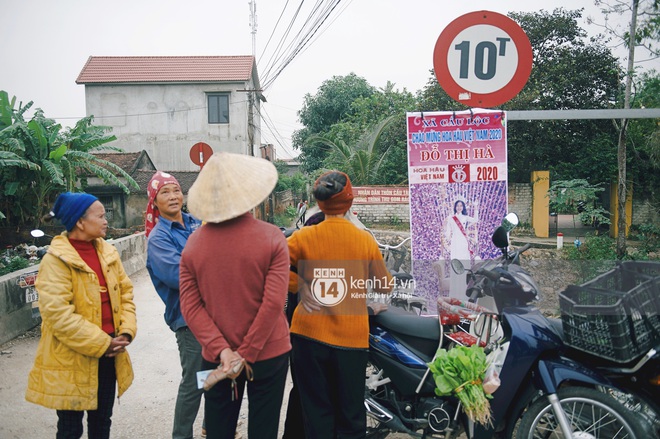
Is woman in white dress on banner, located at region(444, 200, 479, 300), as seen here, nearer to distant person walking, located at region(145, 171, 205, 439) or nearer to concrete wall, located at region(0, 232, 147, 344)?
distant person walking, located at region(145, 171, 205, 439)

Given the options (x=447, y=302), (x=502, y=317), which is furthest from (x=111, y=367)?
(x=502, y=317)

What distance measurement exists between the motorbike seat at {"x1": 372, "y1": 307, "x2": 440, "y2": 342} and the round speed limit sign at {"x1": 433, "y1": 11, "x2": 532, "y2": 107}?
1.65 metres

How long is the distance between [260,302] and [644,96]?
13151 mm

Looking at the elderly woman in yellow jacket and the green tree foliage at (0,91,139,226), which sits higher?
the green tree foliage at (0,91,139,226)

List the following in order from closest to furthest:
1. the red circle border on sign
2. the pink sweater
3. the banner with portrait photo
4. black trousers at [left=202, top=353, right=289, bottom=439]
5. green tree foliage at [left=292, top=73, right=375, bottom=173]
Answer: the pink sweater, black trousers at [left=202, top=353, right=289, bottom=439], the banner with portrait photo, the red circle border on sign, green tree foliage at [left=292, top=73, right=375, bottom=173]

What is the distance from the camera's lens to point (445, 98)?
16.8 meters

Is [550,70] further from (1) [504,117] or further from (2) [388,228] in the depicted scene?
(1) [504,117]

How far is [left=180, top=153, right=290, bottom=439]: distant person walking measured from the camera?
2055mm

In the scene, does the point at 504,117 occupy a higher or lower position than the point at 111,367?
higher

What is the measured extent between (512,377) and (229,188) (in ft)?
5.71

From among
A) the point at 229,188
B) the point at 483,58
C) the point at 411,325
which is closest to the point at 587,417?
the point at 411,325

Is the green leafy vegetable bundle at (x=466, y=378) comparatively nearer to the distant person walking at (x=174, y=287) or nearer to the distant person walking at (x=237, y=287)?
the distant person walking at (x=237, y=287)

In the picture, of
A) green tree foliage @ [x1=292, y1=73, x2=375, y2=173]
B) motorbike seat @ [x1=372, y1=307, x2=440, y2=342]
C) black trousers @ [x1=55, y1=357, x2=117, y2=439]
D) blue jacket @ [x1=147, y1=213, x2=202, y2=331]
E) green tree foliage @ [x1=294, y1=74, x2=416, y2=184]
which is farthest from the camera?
green tree foliage @ [x1=292, y1=73, x2=375, y2=173]

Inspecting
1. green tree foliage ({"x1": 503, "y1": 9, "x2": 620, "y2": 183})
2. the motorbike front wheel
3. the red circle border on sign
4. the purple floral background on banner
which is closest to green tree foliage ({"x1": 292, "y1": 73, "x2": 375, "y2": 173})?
green tree foliage ({"x1": 503, "y1": 9, "x2": 620, "y2": 183})
